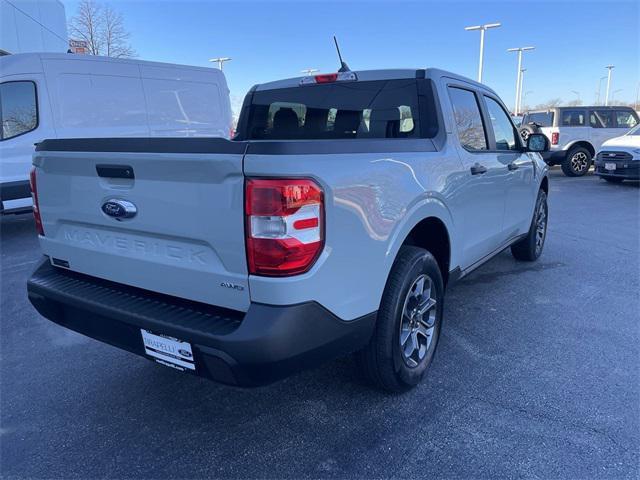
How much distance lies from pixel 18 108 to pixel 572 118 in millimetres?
14017

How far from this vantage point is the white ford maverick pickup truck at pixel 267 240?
1.85m

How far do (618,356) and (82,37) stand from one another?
26406 mm

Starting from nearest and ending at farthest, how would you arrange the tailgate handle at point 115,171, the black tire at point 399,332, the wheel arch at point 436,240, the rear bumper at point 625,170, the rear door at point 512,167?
1. the tailgate handle at point 115,171
2. the black tire at point 399,332
3. the wheel arch at point 436,240
4. the rear door at point 512,167
5. the rear bumper at point 625,170

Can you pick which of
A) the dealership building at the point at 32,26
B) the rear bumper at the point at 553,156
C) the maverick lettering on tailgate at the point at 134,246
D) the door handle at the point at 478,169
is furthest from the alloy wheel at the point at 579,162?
the dealership building at the point at 32,26

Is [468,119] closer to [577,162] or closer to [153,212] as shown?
[153,212]

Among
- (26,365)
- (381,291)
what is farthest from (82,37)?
(381,291)

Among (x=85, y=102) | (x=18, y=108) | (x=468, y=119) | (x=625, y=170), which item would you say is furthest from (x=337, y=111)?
(x=625, y=170)

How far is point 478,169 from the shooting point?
11.1 ft

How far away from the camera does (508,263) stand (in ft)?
17.7

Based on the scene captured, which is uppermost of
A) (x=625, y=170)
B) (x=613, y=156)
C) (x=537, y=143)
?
(x=537, y=143)

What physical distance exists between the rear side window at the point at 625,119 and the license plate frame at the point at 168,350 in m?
16.1

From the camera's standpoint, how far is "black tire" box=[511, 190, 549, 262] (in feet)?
16.9

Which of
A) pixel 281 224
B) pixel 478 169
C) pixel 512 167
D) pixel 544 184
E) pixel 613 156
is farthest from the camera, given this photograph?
pixel 613 156

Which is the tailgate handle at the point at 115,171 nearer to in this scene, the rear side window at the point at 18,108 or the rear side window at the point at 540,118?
the rear side window at the point at 18,108
